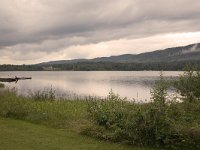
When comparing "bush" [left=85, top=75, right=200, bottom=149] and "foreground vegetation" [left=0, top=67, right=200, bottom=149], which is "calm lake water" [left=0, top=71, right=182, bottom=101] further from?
"bush" [left=85, top=75, right=200, bottom=149]

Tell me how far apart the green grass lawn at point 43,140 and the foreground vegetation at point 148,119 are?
1.65 ft

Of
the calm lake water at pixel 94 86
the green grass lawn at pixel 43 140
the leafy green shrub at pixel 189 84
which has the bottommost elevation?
the calm lake water at pixel 94 86

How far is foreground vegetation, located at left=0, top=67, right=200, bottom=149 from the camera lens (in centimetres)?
1124

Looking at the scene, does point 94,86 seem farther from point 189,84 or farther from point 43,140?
point 43,140

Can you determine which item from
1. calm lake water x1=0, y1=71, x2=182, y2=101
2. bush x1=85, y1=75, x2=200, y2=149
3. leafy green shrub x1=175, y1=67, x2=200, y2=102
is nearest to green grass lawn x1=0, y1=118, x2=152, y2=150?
bush x1=85, y1=75, x2=200, y2=149

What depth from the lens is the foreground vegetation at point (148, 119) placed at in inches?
443

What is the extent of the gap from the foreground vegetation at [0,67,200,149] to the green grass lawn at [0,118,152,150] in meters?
0.50

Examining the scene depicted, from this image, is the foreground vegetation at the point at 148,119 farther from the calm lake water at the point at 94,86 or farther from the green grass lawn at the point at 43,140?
the calm lake water at the point at 94,86

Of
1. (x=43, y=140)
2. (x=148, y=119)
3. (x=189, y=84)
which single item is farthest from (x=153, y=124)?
(x=189, y=84)

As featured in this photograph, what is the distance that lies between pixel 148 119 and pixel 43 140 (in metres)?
3.62

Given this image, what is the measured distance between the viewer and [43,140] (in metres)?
12.3

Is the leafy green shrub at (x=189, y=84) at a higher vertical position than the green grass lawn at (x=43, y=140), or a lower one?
higher

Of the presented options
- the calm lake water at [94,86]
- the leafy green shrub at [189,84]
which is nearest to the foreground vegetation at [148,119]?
the leafy green shrub at [189,84]

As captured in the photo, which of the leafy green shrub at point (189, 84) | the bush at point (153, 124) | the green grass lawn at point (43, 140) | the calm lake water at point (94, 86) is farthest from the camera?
the calm lake water at point (94, 86)
